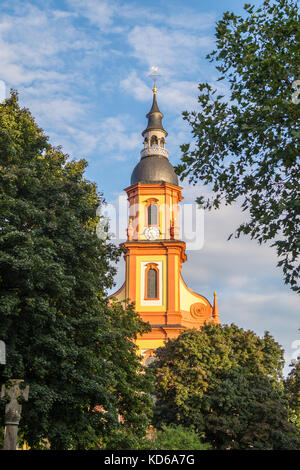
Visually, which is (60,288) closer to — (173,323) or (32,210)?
(32,210)

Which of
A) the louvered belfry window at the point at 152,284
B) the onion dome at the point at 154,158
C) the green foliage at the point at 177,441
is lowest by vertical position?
the green foliage at the point at 177,441

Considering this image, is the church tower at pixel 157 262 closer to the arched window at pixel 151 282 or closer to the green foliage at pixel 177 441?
the arched window at pixel 151 282

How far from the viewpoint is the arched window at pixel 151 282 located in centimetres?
4616

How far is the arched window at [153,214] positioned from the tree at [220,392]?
17.2 m

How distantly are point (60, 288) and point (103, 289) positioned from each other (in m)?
5.26

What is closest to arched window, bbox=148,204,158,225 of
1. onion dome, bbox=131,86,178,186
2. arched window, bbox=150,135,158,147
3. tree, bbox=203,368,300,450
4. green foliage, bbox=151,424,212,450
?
onion dome, bbox=131,86,178,186

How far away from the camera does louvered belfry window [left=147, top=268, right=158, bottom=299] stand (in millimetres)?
46188

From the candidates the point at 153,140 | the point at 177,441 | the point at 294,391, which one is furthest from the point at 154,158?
the point at 177,441

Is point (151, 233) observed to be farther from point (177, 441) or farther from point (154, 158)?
point (177, 441)

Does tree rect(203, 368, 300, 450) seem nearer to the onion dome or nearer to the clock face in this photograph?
the clock face

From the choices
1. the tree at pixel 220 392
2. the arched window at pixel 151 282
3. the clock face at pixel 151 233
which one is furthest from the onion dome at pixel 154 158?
the tree at pixel 220 392
